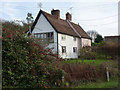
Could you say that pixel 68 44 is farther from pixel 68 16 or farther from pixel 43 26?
pixel 68 16

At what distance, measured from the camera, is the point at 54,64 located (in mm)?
6473

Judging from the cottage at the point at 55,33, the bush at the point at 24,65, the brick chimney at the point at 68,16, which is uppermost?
the brick chimney at the point at 68,16

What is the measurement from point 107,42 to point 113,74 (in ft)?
11.3

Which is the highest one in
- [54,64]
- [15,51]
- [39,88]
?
[15,51]

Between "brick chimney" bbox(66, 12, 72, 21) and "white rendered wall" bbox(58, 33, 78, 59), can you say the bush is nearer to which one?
"white rendered wall" bbox(58, 33, 78, 59)

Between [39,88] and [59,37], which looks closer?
[39,88]

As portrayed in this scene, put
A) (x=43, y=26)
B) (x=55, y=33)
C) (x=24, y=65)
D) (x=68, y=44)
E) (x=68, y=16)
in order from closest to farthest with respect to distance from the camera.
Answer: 1. (x=24, y=65)
2. (x=55, y=33)
3. (x=43, y=26)
4. (x=68, y=44)
5. (x=68, y=16)

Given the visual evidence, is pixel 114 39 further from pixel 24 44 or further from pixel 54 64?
pixel 24 44

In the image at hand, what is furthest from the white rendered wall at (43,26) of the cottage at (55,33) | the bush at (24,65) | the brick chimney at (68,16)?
the bush at (24,65)

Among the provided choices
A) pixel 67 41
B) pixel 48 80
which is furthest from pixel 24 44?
pixel 67 41

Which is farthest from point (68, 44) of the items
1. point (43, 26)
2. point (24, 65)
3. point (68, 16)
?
point (24, 65)

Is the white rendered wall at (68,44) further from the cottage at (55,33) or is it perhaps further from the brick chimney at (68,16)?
the brick chimney at (68,16)

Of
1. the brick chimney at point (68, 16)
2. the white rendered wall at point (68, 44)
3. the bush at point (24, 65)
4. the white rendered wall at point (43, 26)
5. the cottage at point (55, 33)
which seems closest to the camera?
the bush at point (24, 65)

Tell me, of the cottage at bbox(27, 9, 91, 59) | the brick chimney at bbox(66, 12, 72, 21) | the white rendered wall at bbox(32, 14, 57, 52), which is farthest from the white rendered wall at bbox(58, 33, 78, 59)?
the brick chimney at bbox(66, 12, 72, 21)
